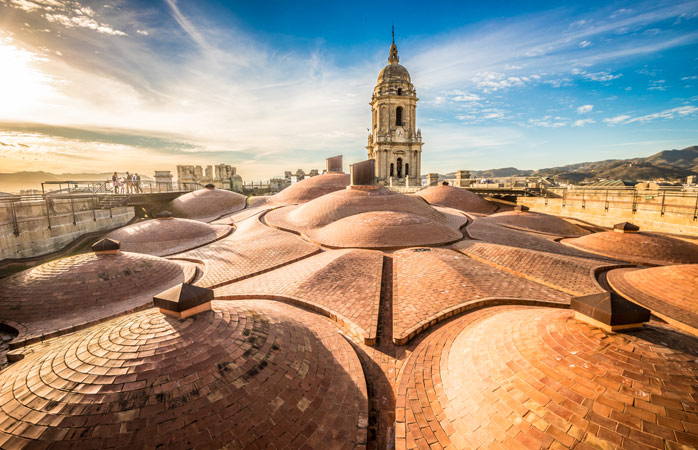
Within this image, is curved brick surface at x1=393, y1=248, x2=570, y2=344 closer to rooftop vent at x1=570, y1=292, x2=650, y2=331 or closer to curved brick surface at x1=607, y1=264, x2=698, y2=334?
curved brick surface at x1=607, y1=264, x2=698, y2=334

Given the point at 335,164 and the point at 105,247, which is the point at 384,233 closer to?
the point at 105,247

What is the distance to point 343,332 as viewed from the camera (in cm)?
735

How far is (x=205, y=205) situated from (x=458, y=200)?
26174 mm

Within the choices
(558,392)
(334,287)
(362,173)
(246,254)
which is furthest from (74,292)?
(362,173)

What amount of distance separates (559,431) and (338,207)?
1649 centimetres

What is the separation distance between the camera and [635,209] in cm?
1852

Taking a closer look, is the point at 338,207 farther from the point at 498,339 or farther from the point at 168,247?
the point at 498,339

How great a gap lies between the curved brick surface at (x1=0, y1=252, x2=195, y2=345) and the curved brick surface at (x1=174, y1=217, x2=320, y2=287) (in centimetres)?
192

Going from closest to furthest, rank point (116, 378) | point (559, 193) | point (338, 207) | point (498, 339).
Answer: point (116, 378) < point (498, 339) < point (338, 207) < point (559, 193)

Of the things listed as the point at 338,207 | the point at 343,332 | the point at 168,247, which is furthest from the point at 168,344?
the point at 338,207

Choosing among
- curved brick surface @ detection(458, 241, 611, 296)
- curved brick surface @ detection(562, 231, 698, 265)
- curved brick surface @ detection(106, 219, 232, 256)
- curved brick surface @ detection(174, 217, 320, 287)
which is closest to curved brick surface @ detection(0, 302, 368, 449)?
curved brick surface @ detection(174, 217, 320, 287)

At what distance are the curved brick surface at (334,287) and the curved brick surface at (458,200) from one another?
20511mm

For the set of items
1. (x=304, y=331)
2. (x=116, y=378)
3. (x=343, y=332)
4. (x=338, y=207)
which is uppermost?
(x=338, y=207)

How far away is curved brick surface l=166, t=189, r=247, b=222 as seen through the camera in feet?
87.2
